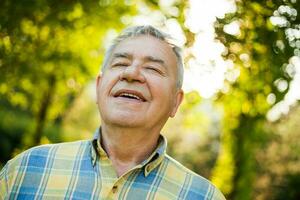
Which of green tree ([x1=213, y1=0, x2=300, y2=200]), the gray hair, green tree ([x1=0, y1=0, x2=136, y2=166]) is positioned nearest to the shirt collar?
the gray hair

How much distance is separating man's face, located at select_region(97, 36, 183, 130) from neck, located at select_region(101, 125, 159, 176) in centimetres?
5

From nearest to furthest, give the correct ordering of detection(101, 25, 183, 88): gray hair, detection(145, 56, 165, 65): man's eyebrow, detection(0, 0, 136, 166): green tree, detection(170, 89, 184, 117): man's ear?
1. detection(145, 56, 165, 65): man's eyebrow
2. detection(101, 25, 183, 88): gray hair
3. detection(170, 89, 184, 117): man's ear
4. detection(0, 0, 136, 166): green tree

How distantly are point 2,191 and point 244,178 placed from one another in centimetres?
843

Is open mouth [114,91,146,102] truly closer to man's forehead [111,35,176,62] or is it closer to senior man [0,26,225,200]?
senior man [0,26,225,200]

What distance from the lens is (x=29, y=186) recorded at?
2.28 metres

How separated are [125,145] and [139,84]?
0.35 m

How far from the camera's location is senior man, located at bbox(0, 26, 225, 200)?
2297 millimetres

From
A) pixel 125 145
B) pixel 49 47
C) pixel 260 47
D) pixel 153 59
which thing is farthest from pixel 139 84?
pixel 49 47

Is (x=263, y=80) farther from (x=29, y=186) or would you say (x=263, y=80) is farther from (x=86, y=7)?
(x=86, y=7)

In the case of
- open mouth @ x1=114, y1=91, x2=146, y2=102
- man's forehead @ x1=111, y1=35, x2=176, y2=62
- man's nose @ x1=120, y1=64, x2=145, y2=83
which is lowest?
open mouth @ x1=114, y1=91, x2=146, y2=102

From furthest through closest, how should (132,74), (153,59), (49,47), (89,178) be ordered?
(49,47), (153,59), (132,74), (89,178)

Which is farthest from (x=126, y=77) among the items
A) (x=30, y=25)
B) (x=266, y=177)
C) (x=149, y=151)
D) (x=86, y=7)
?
(x=266, y=177)

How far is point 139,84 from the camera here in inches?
97.3

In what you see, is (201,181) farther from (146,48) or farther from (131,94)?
(146,48)
